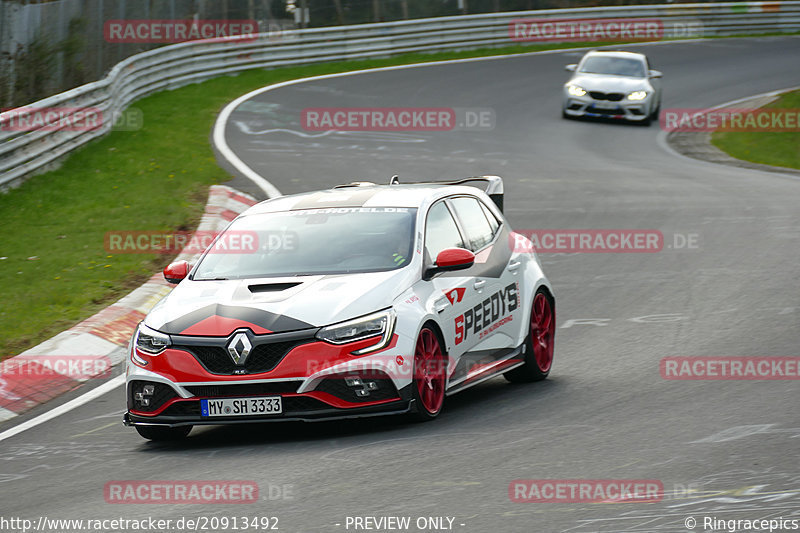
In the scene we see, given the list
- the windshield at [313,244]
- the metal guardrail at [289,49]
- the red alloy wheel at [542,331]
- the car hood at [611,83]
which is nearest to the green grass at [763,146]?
the car hood at [611,83]

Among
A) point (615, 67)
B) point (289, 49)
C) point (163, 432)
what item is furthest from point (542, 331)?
point (289, 49)

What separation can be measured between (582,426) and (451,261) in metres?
1.43

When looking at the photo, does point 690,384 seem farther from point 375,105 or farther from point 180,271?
point 375,105

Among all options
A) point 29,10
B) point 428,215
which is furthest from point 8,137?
point 428,215

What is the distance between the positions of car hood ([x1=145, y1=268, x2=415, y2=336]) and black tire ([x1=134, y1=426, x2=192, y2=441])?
676 millimetres

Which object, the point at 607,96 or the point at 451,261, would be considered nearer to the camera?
the point at 451,261

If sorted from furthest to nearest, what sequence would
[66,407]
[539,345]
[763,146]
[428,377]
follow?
[763,146] < [539,345] < [66,407] < [428,377]

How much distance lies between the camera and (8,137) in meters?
17.5

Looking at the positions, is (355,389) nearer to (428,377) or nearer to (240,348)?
(428,377)

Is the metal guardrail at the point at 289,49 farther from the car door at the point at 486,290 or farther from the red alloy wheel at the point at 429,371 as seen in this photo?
the red alloy wheel at the point at 429,371

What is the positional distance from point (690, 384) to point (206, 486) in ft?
12.8

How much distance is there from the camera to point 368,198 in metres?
9.37

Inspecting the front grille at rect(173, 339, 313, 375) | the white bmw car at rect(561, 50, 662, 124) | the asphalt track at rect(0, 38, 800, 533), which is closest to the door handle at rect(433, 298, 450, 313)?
the asphalt track at rect(0, 38, 800, 533)

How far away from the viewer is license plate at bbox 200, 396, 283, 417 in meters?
7.66
